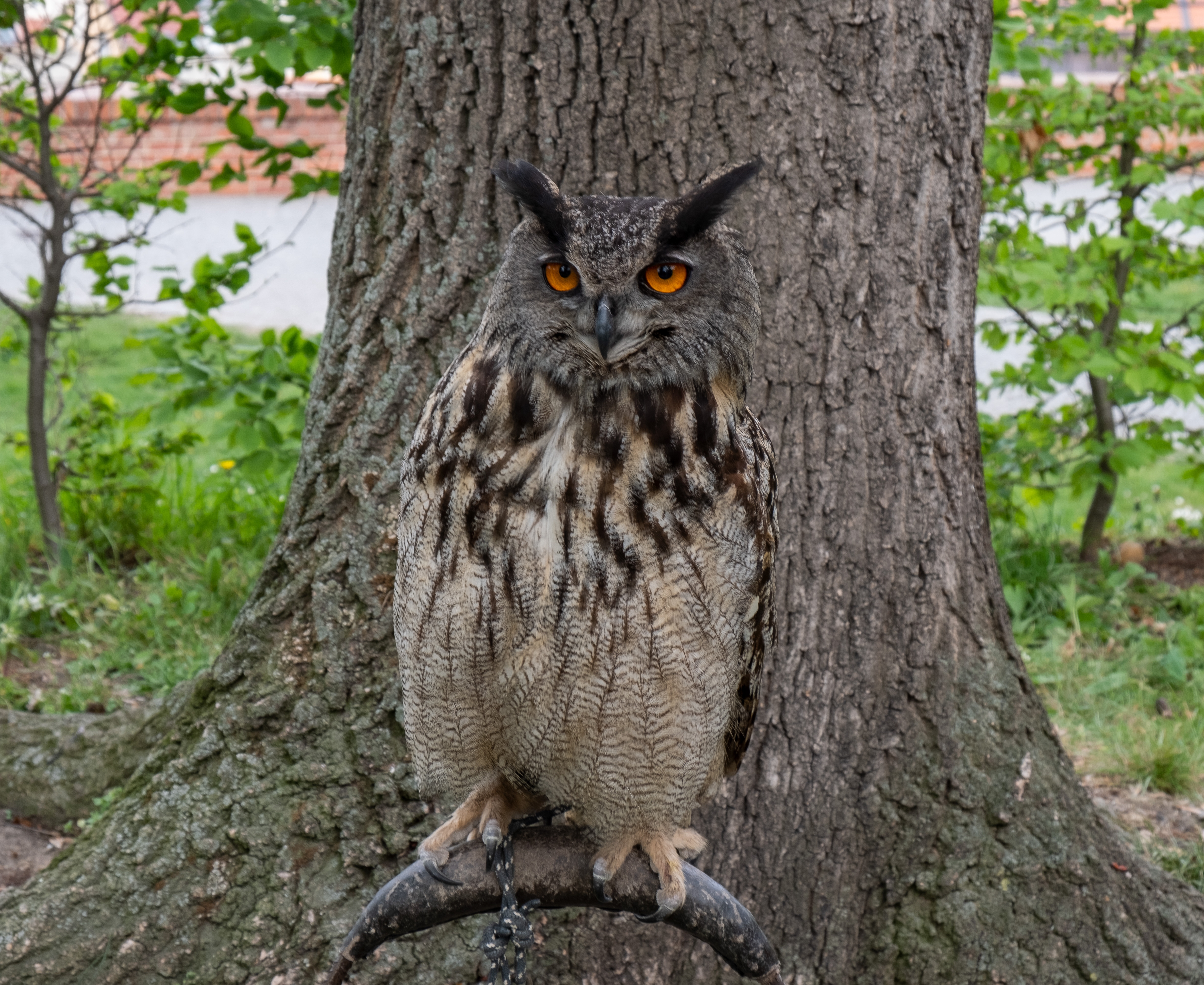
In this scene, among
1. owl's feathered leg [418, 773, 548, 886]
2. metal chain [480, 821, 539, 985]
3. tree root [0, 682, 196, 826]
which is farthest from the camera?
tree root [0, 682, 196, 826]

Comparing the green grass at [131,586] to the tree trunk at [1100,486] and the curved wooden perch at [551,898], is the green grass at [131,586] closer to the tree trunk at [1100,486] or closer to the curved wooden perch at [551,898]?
the curved wooden perch at [551,898]

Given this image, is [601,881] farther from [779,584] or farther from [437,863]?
[779,584]

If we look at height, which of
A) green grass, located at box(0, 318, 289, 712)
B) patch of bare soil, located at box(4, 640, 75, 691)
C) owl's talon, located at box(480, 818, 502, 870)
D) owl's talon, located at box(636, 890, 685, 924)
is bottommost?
patch of bare soil, located at box(4, 640, 75, 691)

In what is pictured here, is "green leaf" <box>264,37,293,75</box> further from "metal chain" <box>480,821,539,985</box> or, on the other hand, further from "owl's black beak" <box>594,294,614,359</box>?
"metal chain" <box>480,821,539,985</box>

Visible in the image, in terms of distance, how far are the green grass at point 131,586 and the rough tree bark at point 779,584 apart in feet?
5.13

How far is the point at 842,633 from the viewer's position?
2305 millimetres

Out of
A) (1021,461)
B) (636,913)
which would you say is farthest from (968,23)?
(1021,461)

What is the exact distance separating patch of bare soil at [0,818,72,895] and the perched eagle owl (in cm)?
186

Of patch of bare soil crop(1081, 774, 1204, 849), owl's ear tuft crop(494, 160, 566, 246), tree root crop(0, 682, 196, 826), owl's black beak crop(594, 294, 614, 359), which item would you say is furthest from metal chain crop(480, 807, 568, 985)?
patch of bare soil crop(1081, 774, 1204, 849)

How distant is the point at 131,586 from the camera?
14.6 ft

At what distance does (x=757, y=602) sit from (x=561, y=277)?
591 millimetres

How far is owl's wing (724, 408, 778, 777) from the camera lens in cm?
→ 160

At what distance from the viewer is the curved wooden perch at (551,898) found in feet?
5.12

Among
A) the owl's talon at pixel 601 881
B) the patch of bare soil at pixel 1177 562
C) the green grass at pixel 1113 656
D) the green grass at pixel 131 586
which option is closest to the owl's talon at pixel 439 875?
the owl's talon at pixel 601 881
